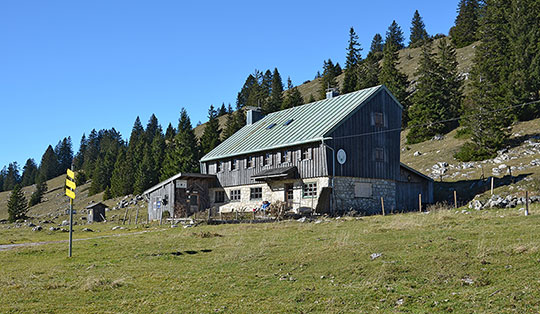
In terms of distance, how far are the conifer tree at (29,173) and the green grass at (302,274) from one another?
14908 centimetres

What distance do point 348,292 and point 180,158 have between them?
195 ft

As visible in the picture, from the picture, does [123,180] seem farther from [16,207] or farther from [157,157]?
[16,207]

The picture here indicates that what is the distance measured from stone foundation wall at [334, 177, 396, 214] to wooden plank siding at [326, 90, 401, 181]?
459 mm

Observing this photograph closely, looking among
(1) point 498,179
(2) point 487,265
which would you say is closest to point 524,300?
(2) point 487,265

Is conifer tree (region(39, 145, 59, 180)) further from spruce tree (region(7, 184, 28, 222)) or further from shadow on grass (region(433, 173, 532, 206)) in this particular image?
shadow on grass (region(433, 173, 532, 206))

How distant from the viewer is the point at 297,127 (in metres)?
39.5

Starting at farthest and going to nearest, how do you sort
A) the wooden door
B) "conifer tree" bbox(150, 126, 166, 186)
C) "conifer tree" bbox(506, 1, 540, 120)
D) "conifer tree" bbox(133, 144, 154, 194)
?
"conifer tree" bbox(150, 126, 166, 186) → "conifer tree" bbox(133, 144, 154, 194) → "conifer tree" bbox(506, 1, 540, 120) → the wooden door

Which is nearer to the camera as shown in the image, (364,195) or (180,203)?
(364,195)

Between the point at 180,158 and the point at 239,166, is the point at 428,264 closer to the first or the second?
the point at 239,166

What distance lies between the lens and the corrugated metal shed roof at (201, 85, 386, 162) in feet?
120

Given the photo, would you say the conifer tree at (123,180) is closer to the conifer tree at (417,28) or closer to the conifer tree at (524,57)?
the conifer tree at (524,57)

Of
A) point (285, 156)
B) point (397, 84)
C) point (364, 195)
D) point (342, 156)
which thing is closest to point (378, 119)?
point (342, 156)

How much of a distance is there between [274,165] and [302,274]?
82.2 ft

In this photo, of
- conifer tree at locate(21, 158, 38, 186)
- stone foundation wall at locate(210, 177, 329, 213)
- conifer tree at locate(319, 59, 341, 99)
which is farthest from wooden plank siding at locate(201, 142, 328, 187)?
conifer tree at locate(21, 158, 38, 186)
